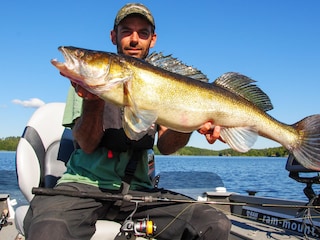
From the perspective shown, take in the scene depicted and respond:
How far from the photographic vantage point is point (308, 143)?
3.53 meters

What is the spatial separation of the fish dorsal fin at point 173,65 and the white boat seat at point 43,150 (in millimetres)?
1846

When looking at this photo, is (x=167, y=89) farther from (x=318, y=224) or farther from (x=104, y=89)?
(x=318, y=224)

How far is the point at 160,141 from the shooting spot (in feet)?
13.6

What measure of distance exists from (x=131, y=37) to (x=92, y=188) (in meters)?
1.67

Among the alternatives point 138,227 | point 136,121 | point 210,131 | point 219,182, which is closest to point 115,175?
point 138,227

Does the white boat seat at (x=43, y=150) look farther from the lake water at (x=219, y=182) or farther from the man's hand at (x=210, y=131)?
the lake water at (x=219, y=182)

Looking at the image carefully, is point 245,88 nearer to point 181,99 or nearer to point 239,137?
point 239,137

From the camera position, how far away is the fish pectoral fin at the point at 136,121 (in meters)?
2.95

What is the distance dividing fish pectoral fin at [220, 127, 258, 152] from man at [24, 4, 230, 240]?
12 cm

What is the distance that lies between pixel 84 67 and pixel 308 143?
2.22 metres

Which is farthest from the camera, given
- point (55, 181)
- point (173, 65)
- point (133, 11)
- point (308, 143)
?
point (55, 181)

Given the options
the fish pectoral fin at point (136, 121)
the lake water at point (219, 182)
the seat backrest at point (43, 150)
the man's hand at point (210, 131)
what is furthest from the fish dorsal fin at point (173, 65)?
the lake water at point (219, 182)

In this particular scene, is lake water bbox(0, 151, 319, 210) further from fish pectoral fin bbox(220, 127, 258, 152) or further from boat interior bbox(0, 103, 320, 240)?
fish pectoral fin bbox(220, 127, 258, 152)

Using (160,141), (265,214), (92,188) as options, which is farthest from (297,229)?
(92,188)
